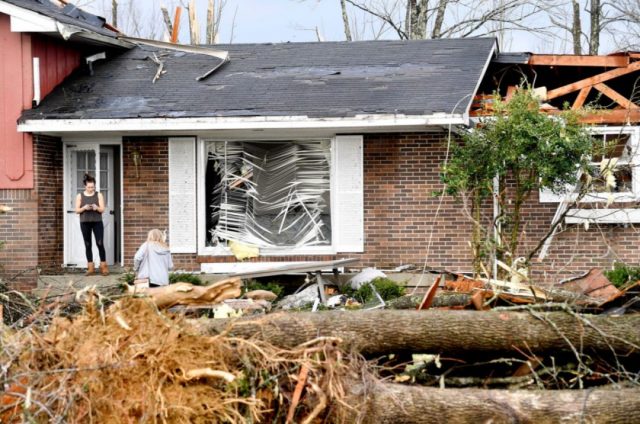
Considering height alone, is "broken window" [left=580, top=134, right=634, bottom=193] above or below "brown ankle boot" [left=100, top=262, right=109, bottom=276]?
above

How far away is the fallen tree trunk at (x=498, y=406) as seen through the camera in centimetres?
695

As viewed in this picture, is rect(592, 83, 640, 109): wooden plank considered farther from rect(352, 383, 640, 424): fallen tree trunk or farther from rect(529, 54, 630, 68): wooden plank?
rect(352, 383, 640, 424): fallen tree trunk

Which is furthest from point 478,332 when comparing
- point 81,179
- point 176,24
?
point 176,24

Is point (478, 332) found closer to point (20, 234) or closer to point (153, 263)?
point (153, 263)

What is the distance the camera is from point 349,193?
14953mm

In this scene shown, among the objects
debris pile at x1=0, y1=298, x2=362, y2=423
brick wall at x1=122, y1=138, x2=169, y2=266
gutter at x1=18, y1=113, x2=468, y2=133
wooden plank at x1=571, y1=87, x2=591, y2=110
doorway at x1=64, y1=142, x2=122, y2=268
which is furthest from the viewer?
doorway at x1=64, y1=142, x2=122, y2=268

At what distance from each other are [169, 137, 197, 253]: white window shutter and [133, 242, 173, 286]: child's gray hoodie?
3.27 meters

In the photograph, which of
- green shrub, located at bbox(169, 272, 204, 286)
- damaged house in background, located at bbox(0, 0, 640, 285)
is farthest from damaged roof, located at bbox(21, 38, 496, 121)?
green shrub, located at bbox(169, 272, 204, 286)

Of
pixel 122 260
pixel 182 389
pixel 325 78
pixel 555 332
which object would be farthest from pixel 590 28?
pixel 182 389

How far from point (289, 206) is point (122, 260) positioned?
2.87m

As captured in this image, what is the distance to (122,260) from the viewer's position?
1563cm

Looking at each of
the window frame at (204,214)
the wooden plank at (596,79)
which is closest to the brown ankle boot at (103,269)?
the window frame at (204,214)

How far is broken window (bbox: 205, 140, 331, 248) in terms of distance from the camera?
1530cm

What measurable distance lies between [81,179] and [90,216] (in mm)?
1595
